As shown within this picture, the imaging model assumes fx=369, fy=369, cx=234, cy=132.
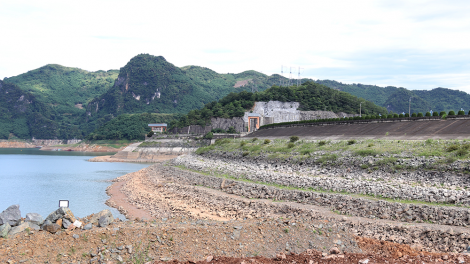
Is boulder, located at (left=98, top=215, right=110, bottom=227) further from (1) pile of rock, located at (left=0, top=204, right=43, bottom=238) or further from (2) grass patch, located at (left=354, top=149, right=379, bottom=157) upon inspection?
(2) grass patch, located at (left=354, top=149, right=379, bottom=157)

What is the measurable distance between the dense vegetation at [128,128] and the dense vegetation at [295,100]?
116ft

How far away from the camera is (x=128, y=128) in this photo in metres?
160

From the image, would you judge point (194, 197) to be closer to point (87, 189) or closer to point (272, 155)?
point (272, 155)

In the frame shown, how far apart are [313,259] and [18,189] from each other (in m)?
37.0

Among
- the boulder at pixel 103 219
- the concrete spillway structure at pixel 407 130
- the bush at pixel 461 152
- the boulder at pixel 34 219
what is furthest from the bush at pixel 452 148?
the boulder at pixel 34 219

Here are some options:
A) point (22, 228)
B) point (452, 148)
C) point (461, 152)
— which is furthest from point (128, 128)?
point (22, 228)

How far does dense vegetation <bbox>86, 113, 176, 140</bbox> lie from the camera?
502ft

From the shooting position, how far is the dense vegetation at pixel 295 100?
10556 centimetres

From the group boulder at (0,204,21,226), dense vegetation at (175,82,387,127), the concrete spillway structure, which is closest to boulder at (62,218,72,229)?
boulder at (0,204,21,226)

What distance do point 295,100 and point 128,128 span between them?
82604 millimetres

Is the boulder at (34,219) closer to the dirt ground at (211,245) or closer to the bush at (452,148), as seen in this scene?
the dirt ground at (211,245)

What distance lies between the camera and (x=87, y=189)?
38.8 meters

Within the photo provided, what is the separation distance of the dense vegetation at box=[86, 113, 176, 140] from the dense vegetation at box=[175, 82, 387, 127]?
3526cm

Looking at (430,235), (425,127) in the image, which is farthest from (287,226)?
(425,127)
